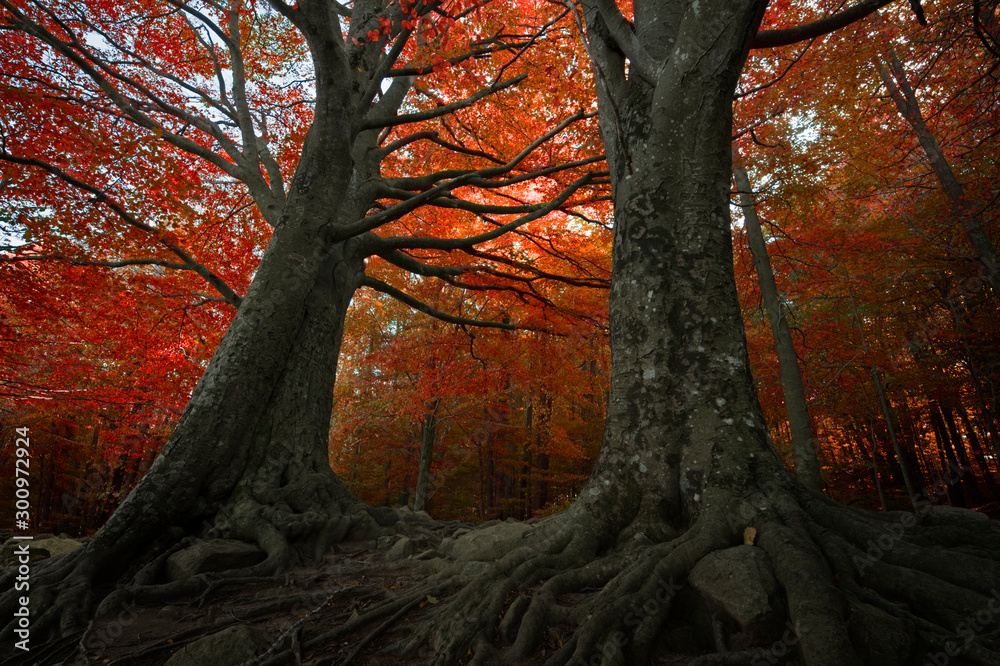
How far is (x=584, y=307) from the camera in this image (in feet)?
29.7

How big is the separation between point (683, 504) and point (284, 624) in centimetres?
258

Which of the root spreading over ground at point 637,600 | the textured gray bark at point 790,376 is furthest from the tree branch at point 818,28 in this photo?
the textured gray bark at point 790,376

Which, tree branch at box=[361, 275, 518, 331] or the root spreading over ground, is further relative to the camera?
tree branch at box=[361, 275, 518, 331]

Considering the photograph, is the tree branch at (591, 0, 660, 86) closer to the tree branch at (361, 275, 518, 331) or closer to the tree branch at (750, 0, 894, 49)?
the tree branch at (750, 0, 894, 49)

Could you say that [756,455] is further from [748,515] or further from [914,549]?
[914,549]

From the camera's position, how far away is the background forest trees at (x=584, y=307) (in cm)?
729

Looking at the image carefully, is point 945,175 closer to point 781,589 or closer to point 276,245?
point 781,589

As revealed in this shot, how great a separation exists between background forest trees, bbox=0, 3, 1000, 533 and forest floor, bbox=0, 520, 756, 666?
16.0 feet

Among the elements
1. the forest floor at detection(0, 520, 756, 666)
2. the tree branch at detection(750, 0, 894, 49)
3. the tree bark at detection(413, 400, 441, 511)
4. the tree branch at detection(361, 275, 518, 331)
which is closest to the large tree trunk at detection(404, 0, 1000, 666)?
the forest floor at detection(0, 520, 756, 666)

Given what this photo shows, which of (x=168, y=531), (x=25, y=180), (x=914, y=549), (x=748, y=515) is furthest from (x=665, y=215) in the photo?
(x=25, y=180)

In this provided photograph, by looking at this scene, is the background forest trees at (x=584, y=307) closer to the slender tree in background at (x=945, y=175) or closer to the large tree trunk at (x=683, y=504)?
the slender tree in background at (x=945, y=175)

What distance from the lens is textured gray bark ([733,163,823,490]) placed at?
695 centimetres

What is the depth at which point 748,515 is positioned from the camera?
227cm

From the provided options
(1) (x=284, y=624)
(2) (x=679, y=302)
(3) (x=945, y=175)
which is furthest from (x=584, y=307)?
(1) (x=284, y=624)
